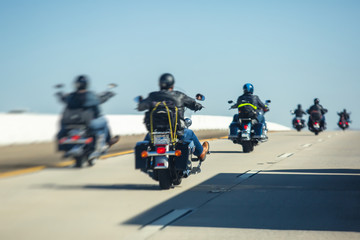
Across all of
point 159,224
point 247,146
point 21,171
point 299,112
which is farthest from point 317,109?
point 159,224

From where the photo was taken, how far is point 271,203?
374 inches

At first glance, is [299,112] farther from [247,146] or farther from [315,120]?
[247,146]

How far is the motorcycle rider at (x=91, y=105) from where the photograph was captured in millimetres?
6737

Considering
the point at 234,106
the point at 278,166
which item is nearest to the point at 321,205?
the point at 278,166

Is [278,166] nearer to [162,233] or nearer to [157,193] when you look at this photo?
[157,193]

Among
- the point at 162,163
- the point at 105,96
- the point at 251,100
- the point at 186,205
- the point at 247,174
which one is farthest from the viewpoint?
the point at 251,100

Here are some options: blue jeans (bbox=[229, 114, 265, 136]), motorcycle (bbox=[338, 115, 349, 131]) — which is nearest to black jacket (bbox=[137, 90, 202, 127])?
blue jeans (bbox=[229, 114, 265, 136])

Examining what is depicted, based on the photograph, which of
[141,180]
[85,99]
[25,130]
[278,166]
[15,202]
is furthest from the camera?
[25,130]

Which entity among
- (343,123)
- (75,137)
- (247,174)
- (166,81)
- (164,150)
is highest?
(166,81)

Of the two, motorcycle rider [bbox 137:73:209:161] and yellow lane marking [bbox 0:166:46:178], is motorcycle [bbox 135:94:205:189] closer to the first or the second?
motorcycle rider [bbox 137:73:209:161]

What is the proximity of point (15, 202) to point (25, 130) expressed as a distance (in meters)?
10.2

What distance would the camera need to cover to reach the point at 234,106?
2033cm

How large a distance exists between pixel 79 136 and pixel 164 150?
376 centimetres

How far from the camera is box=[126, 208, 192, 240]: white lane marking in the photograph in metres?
6.97
